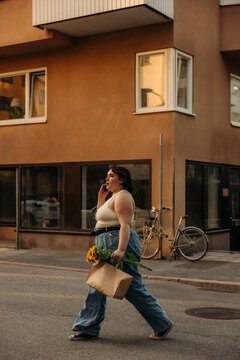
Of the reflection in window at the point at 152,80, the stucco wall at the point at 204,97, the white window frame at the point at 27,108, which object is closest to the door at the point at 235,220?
the stucco wall at the point at 204,97

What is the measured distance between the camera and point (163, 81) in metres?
14.2

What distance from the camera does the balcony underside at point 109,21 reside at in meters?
13.3

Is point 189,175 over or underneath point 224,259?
over

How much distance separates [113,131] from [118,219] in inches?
357

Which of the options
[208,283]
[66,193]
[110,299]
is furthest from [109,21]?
[110,299]

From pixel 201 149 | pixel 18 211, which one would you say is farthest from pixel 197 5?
pixel 18 211

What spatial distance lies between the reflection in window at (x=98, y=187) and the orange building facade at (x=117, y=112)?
3 centimetres

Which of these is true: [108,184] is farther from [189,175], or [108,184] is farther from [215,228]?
[215,228]

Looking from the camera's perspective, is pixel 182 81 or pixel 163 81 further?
pixel 182 81

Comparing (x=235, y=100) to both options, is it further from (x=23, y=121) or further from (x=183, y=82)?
(x=23, y=121)

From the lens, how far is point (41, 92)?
16453 millimetres

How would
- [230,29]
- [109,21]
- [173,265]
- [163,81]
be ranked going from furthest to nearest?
[230,29] → [163,81] → [109,21] → [173,265]

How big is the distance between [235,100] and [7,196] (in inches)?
297

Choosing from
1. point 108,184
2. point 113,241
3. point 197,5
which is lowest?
point 113,241
